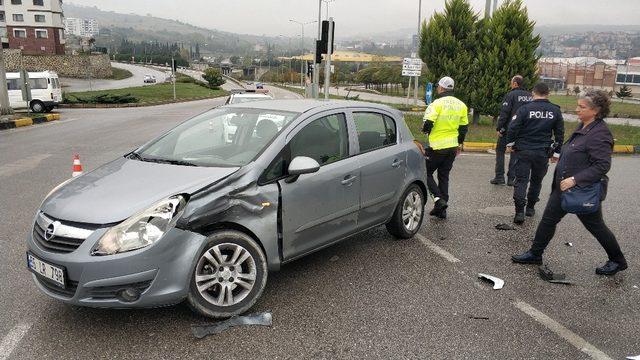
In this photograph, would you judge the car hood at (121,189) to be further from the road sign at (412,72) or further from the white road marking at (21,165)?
the road sign at (412,72)

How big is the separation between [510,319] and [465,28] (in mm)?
15157

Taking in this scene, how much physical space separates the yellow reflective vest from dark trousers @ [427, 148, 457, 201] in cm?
9

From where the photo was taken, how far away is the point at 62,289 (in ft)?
10.9

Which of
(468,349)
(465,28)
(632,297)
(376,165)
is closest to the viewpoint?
(468,349)

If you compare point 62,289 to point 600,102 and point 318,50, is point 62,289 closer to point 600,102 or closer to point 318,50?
point 600,102

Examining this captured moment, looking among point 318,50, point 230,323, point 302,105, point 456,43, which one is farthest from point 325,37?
point 230,323

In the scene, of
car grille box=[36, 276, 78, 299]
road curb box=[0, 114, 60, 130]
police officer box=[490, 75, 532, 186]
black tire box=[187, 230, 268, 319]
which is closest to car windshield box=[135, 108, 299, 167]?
black tire box=[187, 230, 268, 319]

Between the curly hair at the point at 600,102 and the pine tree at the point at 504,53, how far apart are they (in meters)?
12.6

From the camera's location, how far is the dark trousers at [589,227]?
4598 millimetres

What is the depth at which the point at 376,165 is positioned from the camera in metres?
4.91

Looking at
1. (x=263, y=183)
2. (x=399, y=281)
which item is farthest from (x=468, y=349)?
(x=263, y=183)

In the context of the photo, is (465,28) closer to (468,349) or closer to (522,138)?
(522,138)

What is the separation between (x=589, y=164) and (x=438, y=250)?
168 centimetres

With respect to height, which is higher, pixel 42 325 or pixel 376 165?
pixel 376 165
